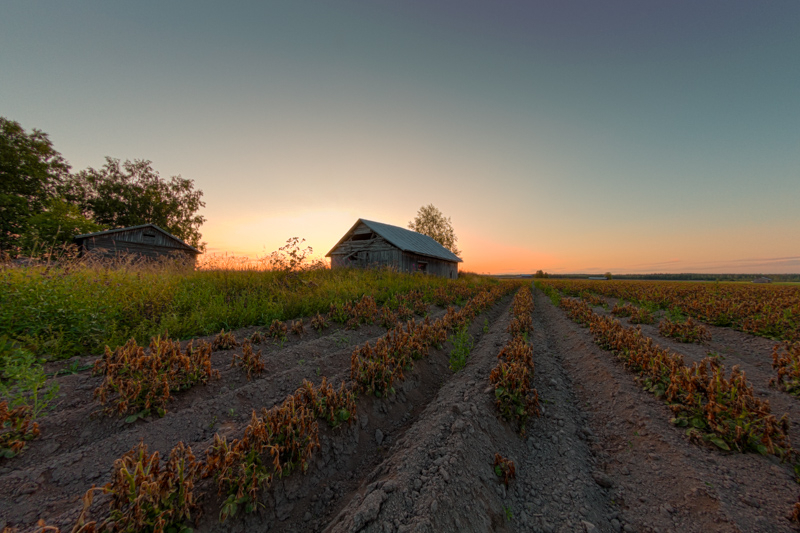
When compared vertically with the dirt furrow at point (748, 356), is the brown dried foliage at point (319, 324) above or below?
above

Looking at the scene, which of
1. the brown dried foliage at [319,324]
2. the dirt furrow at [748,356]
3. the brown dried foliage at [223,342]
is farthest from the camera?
the brown dried foliage at [319,324]

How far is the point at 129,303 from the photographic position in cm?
594

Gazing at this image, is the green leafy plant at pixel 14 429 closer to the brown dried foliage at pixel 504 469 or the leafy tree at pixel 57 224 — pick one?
the brown dried foliage at pixel 504 469

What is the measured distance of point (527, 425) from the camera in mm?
4082

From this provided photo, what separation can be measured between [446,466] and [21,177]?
45735mm

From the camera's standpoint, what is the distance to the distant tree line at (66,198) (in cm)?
2423

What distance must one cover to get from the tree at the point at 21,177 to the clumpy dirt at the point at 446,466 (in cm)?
3495

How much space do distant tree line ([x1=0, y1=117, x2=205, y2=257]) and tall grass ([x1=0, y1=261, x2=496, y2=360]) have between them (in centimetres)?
1559

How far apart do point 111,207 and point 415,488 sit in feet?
168

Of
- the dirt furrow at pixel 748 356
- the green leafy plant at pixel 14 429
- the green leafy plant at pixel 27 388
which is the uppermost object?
the green leafy plant at pixel 27 388

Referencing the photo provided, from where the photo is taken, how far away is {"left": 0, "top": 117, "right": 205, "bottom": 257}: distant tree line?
79.5 ft

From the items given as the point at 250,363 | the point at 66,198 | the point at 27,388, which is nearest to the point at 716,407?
the point at 250,363

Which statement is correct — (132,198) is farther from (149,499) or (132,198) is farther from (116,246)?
(149,499)

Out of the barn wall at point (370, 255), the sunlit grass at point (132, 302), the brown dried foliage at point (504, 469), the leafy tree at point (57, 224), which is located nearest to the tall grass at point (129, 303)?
the sunlit grass at point (132, 302)
